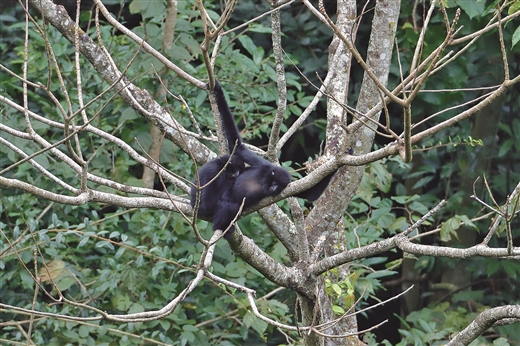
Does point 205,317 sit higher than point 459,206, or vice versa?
point 459,206

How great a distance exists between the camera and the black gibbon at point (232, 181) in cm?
397

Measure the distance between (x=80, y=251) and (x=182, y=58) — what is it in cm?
195

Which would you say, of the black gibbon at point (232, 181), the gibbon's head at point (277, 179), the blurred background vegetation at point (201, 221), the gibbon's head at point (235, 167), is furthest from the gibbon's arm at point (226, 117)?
the blurred background vegetation at point (201, 221)

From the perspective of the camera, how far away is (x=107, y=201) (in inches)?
131

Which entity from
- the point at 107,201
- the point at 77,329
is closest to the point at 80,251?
the point at 77,329

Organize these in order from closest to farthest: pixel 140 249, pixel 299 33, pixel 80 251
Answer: pixel 140 249 → pixel 80 251 → pixel 299 33

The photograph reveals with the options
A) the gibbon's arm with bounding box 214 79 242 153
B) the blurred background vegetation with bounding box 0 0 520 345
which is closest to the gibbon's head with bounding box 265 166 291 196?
the gibbon's arm with bounding box 214 79 242 153

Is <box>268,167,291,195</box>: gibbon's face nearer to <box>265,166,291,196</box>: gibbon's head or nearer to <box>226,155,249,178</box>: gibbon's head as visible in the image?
<box>265,166,291,196</box>: gibbon's head

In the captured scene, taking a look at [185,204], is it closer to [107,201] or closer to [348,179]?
[107,201]

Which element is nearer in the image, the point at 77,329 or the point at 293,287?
the point at 293,287

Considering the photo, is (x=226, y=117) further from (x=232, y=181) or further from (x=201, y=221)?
(x=201, y=221)

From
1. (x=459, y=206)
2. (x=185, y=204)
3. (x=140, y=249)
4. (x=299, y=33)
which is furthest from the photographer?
(x=299, y=33)


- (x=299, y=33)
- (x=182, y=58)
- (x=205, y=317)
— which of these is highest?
(x=299, y=33)

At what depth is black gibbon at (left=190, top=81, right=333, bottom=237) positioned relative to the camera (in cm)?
397
